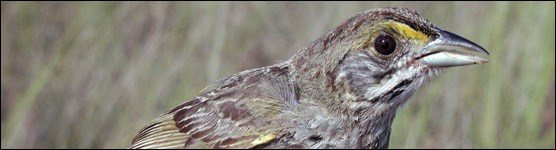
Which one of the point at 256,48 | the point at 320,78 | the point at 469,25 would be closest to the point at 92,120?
the point at 256,48

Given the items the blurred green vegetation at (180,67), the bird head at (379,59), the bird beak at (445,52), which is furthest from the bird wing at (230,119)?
the blurred green vegetation at (180,67)

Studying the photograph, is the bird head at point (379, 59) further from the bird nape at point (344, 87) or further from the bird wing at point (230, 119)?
the bird wing at point (230, 119)

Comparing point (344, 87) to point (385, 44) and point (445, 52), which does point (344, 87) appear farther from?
point (445, 52)

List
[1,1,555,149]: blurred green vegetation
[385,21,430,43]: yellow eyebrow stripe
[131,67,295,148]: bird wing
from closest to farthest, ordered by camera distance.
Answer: [131,67,295,148]: bird wing
[385,21,430,43]: yellow eyebrow stripe
[1,1,555,149]: blurred green vegetation

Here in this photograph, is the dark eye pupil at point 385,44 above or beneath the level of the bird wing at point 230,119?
above

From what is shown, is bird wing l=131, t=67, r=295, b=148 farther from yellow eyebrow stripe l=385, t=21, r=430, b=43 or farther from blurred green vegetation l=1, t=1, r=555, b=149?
blurred green vegetation l=1, t=1, r=555, b=149

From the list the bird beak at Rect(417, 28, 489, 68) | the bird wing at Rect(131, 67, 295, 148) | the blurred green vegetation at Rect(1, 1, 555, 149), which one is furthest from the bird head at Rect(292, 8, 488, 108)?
the blurred green vegetation at Rect(1, 1, 555, 149)
